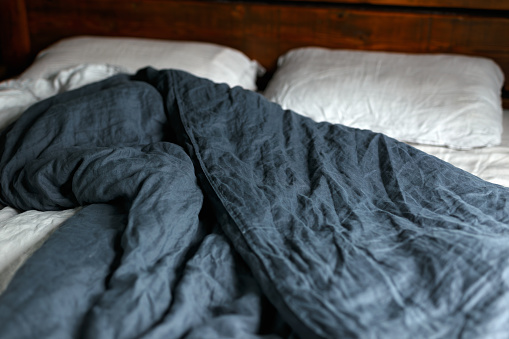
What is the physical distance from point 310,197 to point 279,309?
1.05ft

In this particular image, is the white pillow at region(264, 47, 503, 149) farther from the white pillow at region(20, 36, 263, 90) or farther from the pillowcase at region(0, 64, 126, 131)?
the pillowcase at region(0, 64, 126, 131)

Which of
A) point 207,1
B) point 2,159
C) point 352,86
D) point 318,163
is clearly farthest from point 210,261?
point 207,1

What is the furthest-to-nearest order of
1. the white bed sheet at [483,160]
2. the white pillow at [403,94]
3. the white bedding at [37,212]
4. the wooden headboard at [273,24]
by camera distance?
the wooden headboard at [273,24]
the white pillow at [403,94]
the white bed sheet at [483,160]
the white bedding at [37,212]

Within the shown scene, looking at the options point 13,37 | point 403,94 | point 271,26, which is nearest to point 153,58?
point 271,26

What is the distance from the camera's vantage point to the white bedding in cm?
94

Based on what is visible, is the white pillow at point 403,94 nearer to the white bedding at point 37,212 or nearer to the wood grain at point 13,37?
the white bedding at point 37,212

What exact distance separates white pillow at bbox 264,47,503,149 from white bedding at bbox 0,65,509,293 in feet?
0.17

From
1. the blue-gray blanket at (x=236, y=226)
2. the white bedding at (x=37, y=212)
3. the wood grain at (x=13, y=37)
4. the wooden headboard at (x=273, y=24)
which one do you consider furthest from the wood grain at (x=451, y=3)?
the wood grain at (x=13, y=37)

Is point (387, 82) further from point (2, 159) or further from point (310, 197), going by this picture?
point (2, 159)

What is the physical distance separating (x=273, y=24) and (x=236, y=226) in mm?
1173

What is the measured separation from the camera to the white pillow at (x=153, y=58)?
5.70 feet

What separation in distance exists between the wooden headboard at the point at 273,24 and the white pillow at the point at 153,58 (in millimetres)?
124

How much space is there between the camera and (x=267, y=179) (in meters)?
1.08

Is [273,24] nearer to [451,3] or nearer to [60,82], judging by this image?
[451,3]
